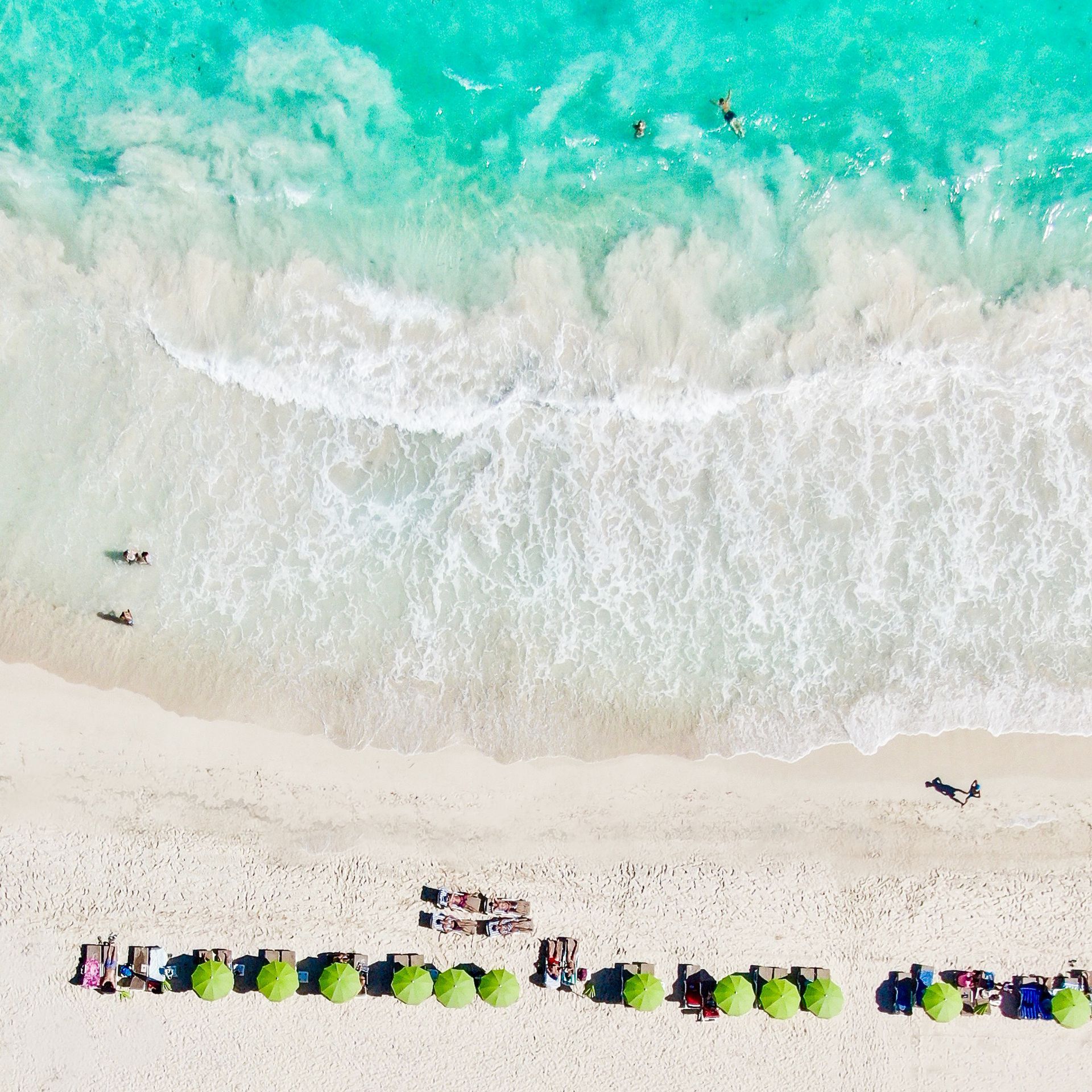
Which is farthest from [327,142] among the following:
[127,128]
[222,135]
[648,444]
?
[648,444]

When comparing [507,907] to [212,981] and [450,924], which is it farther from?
[212,981]

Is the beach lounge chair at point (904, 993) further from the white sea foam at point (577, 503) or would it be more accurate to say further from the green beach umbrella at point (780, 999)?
the white sea foam at point (577, 503)

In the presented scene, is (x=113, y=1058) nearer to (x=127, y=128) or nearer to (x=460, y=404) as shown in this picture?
(x=460, y=404)

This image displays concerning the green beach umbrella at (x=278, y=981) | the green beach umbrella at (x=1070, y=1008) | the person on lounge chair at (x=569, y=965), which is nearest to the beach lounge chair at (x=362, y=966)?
the green beach umbrella at (x=278, y=981)

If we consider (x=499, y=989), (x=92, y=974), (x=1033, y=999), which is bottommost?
(x=92, y=974)

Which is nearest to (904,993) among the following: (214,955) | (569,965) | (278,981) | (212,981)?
(569,965)

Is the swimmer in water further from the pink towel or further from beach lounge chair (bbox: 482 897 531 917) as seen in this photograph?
the pink towel
